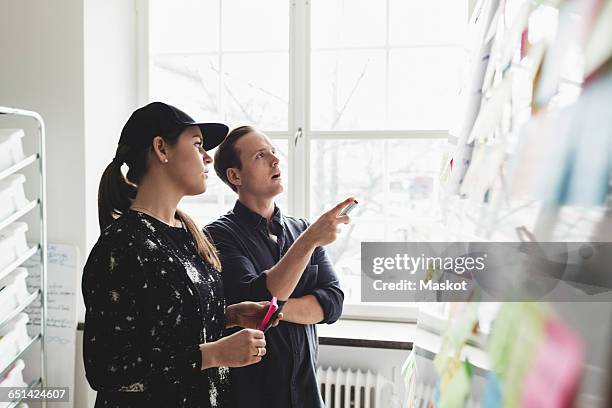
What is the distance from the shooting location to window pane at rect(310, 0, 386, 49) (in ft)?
7.57

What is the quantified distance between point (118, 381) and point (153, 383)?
0.06 meters

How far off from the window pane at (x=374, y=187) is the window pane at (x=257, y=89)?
22cm

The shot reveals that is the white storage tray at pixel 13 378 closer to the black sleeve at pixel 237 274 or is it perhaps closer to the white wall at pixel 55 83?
the white wall at pixel 55 83

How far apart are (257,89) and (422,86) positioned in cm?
68

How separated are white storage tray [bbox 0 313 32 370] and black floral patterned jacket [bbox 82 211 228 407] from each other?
0.90 metres

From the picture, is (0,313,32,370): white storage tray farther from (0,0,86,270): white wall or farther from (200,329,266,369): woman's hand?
(200,329,266,369): woman's hand

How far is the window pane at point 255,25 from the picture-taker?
2.38 m

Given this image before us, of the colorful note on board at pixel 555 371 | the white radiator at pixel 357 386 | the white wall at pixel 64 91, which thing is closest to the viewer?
the colorful note on board at pixel 555 371

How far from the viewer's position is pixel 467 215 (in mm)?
605

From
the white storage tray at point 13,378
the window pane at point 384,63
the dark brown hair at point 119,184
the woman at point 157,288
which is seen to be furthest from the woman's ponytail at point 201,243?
the window pane at point 384,63

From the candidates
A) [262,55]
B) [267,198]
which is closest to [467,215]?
[267,198]

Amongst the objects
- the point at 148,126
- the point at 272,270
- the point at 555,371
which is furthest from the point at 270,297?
the point at 555,371

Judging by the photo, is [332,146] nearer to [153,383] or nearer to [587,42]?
[153,383]

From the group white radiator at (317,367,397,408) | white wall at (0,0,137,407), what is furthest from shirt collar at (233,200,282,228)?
white wall at (0,0,137,407)
